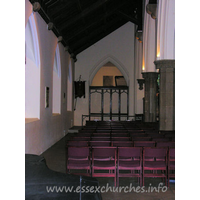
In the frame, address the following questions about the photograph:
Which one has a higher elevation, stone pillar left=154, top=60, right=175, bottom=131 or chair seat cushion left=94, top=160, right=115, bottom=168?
stone pillar left=154, top=60, right=175, bottom=131

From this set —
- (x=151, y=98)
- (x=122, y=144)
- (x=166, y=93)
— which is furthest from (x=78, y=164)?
(x=151, y=98)

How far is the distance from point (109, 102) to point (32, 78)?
993 cm

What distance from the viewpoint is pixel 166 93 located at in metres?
7.67

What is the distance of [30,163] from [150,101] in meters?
9.29

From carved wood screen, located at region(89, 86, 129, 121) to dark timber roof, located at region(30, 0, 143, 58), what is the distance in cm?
309

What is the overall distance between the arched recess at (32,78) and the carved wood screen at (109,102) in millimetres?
9368

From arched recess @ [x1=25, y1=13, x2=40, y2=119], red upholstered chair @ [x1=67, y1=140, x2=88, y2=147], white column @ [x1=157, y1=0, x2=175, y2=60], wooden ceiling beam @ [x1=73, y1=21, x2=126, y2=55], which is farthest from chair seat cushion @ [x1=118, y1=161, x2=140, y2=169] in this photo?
wooden ceiling beam @ [x1=73, y1=21, x2=126, y2=55]

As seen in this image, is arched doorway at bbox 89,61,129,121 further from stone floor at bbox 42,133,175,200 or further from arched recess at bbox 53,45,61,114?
stone floor at bbox 42,133,175,200

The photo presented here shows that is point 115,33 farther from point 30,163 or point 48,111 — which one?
point 30,163

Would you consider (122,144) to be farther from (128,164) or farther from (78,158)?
(78,158)

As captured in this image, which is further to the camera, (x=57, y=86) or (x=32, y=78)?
(x=57, y=86)

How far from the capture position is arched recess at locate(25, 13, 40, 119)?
7.35 meters
